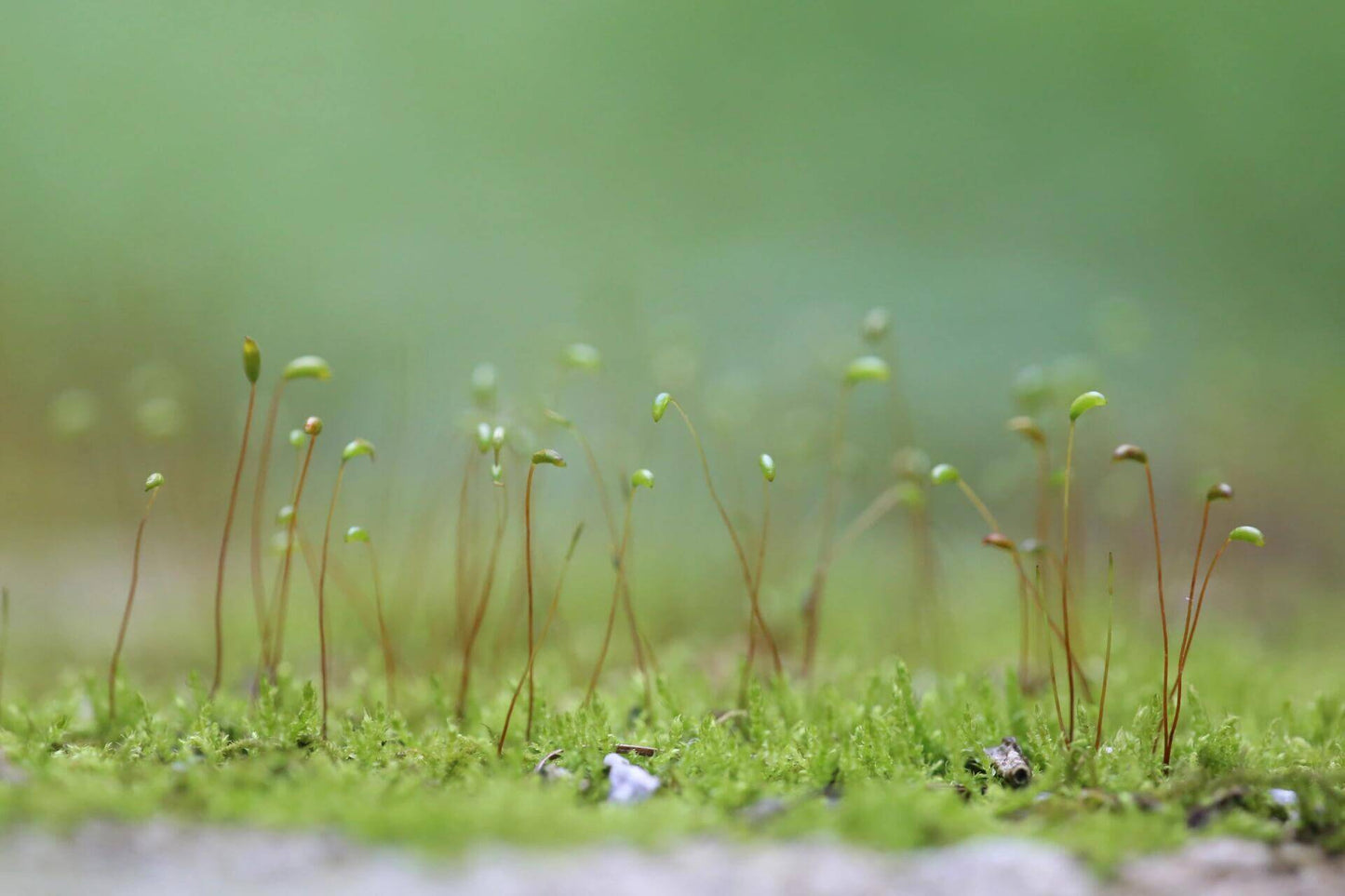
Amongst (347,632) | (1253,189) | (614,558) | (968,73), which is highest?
(968,73)

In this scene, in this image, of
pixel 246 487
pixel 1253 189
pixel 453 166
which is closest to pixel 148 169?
pixel 453 166

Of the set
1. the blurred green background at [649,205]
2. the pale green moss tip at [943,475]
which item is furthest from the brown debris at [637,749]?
the blurred green background at [649,205]

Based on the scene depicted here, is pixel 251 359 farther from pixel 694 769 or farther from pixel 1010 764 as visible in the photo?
pixel 1010 764

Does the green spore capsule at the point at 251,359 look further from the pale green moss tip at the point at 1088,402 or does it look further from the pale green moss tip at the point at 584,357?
the pale green moss tip at the point at 1088,402

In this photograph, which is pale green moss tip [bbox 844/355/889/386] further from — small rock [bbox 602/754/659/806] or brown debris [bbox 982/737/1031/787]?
small rock [bbox 602/754/659/806]

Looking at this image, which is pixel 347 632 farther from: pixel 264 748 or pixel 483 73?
pixel 483 73

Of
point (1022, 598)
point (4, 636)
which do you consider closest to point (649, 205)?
point (1022, 598)
